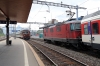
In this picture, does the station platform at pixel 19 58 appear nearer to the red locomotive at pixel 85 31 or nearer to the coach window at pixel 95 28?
the red locomotive at pixel 85 31

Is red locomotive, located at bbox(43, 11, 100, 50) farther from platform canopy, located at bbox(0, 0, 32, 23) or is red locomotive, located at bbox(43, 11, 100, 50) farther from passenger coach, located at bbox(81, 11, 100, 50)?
platform canopy, located at bbox(0, 0, 32, 23)

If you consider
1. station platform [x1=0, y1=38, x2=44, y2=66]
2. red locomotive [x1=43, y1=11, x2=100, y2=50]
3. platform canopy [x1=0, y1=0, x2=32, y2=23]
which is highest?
platform canopy [x1=0, y1=0, x2=32, y2=23]

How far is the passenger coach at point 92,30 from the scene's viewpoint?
11445 millimetres

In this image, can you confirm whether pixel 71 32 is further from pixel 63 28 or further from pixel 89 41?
pixel 89 41

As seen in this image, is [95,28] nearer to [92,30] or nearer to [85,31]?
[92,30]

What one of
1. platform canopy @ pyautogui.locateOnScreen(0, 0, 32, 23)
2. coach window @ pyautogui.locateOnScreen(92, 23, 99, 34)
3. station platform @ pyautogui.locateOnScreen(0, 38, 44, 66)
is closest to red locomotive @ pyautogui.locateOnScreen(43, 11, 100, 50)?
coach window @ pyautogui.locateOnScreen(92, 23, 99, 34)

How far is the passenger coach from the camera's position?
1145 centimetres

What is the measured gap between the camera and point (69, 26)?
18.0 metres

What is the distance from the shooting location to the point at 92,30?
12148mm

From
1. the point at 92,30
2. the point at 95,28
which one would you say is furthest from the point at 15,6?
the point at 95,28

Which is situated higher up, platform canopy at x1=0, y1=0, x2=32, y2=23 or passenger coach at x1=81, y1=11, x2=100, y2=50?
platform canopy at x1=0, y1=0, x2=32, y2=23

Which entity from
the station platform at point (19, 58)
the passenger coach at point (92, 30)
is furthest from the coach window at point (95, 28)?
the station platform at point (19, 58)

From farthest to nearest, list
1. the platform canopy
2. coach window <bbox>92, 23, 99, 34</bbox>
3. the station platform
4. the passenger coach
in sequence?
1. the platform canopy
2. coach window <bbox>92, 23, 99, 34</bbox>
3. the passenger coach
4. the station platform

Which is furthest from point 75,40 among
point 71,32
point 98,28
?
point 98,28
